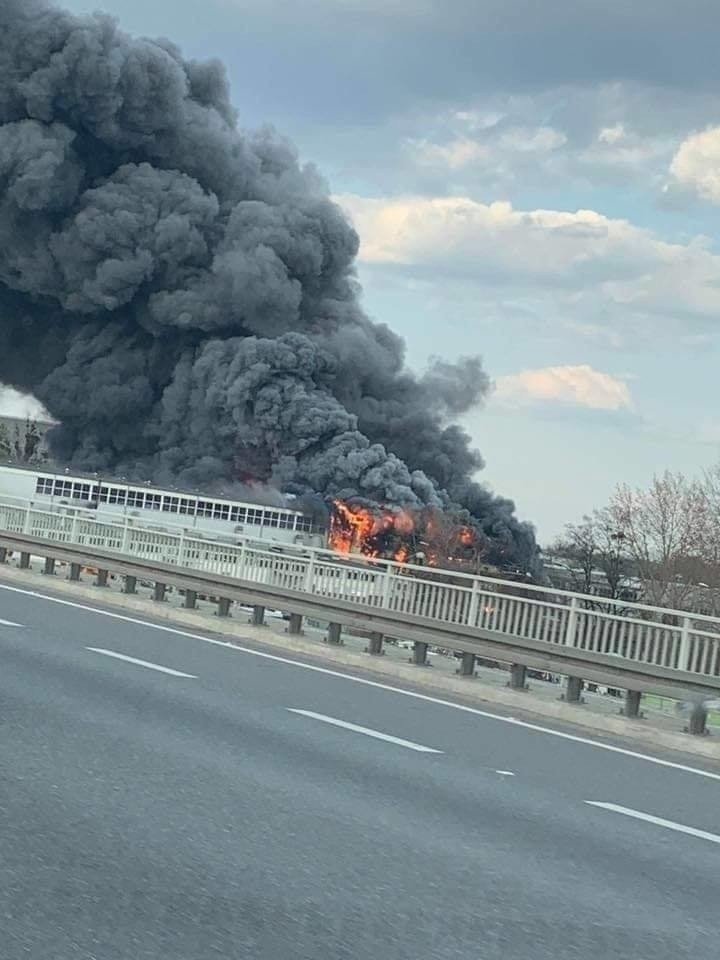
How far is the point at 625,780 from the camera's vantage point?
8.95 metres

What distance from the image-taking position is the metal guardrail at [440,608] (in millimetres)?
12227

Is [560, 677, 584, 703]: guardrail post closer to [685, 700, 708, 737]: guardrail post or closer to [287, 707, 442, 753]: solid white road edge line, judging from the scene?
[685, 700, 708, 737]: guardrail post

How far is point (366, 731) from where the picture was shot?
9500 millimetres

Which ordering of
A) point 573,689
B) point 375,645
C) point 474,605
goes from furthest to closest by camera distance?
point 375,645 → point 474,605 → point 573,689

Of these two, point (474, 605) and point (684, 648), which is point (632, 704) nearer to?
point (684, 648)

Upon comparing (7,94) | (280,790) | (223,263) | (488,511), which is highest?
(7,94)

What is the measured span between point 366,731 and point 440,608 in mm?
5680

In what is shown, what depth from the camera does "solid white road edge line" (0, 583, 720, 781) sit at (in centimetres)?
1023

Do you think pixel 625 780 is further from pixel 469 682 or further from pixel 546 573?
pixel 546 573

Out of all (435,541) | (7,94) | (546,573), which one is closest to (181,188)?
(7,94)

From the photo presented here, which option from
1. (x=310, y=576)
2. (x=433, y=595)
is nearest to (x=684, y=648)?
(x=433, y=595)

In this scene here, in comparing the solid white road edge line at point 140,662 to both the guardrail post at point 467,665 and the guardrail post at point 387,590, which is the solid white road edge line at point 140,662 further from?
the guardrail post at point 387,590

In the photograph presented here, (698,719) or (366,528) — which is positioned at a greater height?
(366,528)

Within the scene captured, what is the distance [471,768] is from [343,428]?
4786 cm
